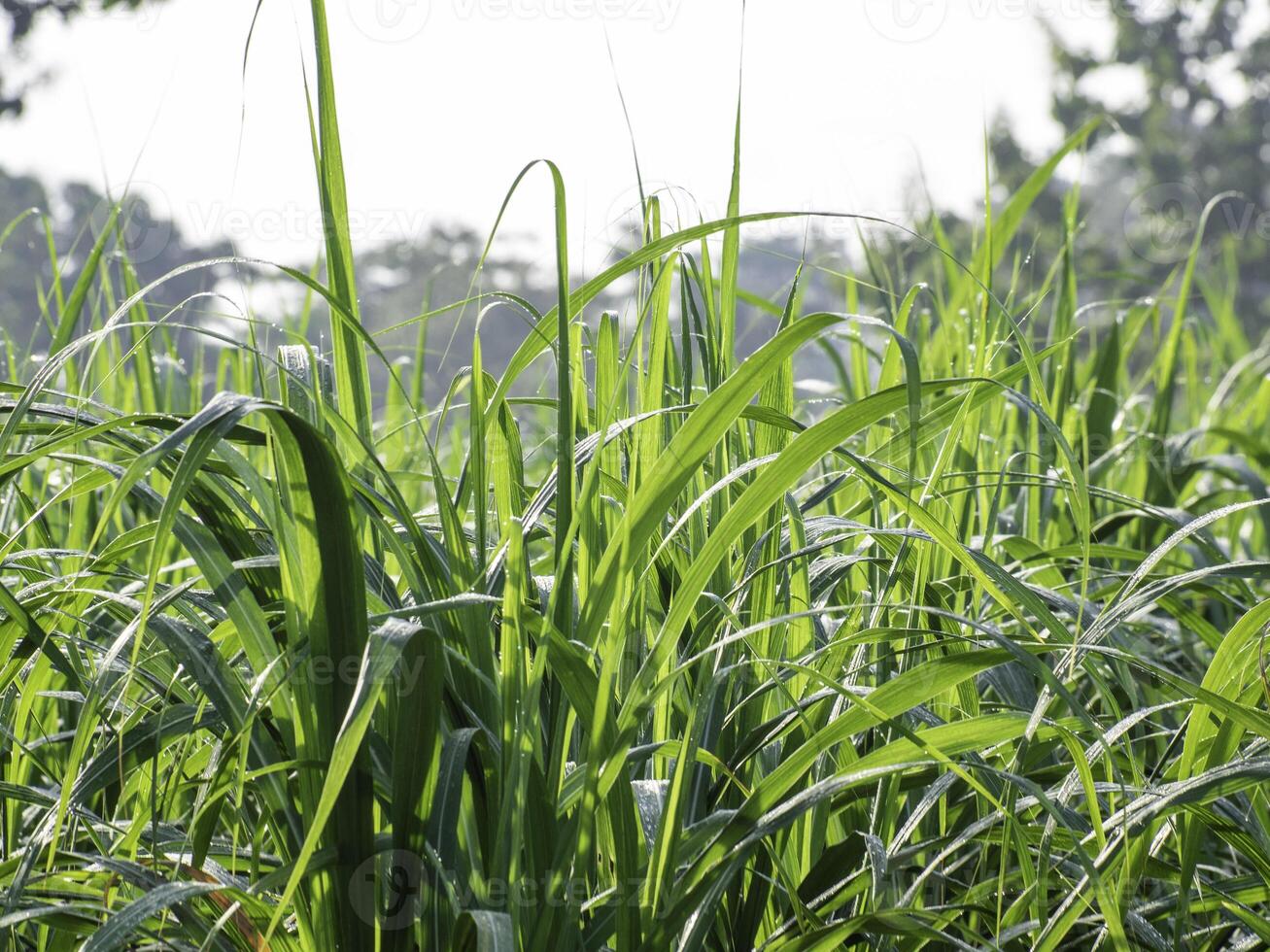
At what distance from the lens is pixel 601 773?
1.67 ft

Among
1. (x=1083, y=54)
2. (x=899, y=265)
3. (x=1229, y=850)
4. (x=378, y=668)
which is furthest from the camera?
(x=1083, y=54)

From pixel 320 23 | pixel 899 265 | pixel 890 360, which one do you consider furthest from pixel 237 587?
pixel 899 265

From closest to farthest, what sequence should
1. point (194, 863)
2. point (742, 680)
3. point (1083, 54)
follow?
point (194, 863) < point (742, 680) < point (1083, 54)

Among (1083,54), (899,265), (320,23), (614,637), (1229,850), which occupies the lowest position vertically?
(1229,850)

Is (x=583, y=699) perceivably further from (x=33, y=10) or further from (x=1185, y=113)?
(x=1185, y=113)

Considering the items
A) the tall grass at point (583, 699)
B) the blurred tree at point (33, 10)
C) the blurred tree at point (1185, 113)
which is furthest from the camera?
the blurred tree at point (1185, 113)

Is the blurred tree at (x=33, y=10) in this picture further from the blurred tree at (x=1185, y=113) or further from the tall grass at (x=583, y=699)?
the blurred tree at (x=1185, y=113)

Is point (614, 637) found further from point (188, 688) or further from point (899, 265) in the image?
point (899, 265)

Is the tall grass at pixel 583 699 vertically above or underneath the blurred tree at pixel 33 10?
underneath

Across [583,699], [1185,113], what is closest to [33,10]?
[583,699]

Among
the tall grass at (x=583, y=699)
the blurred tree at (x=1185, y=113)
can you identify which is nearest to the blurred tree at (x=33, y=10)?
the tall grass at (x=583, y=699)

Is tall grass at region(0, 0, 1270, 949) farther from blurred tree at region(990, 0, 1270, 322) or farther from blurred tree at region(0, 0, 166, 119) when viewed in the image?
blurred tree at region(990, 0, 1270, 322)

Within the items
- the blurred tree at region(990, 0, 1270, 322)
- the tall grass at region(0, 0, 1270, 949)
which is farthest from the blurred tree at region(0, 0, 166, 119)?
the blurred tree at region(990, 0, 1270, 322)

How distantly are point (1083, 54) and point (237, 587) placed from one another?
18115mm
